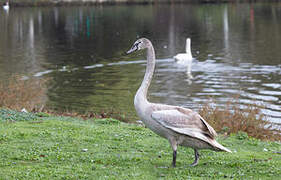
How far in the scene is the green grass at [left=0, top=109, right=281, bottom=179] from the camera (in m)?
9.66

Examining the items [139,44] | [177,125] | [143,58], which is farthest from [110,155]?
[143,58]

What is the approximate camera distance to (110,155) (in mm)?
11242

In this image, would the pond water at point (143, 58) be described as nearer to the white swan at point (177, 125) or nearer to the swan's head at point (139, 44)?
the swan's head at point (139, 44)

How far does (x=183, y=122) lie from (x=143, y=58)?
3060 cm

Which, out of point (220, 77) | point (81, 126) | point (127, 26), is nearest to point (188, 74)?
point (220, 77)

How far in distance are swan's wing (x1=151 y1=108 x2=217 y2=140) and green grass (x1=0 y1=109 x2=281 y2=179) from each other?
767mm

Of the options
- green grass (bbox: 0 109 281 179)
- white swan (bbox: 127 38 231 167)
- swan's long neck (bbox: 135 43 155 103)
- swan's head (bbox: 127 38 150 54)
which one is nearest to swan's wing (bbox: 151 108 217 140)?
white swan (bbox: 127 38 231 167)

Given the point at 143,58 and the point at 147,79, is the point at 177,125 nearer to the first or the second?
the point at 147,79

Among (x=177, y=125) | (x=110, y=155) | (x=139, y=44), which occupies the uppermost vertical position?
(x=139, y=44)

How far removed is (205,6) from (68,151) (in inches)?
3648

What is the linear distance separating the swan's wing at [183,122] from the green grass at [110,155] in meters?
0.77

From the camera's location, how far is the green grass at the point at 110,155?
9656mm

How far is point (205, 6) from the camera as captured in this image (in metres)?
101

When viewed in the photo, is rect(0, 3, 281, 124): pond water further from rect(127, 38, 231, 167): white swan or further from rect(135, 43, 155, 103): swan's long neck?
rect(127, 38, 231, 167): white swan
